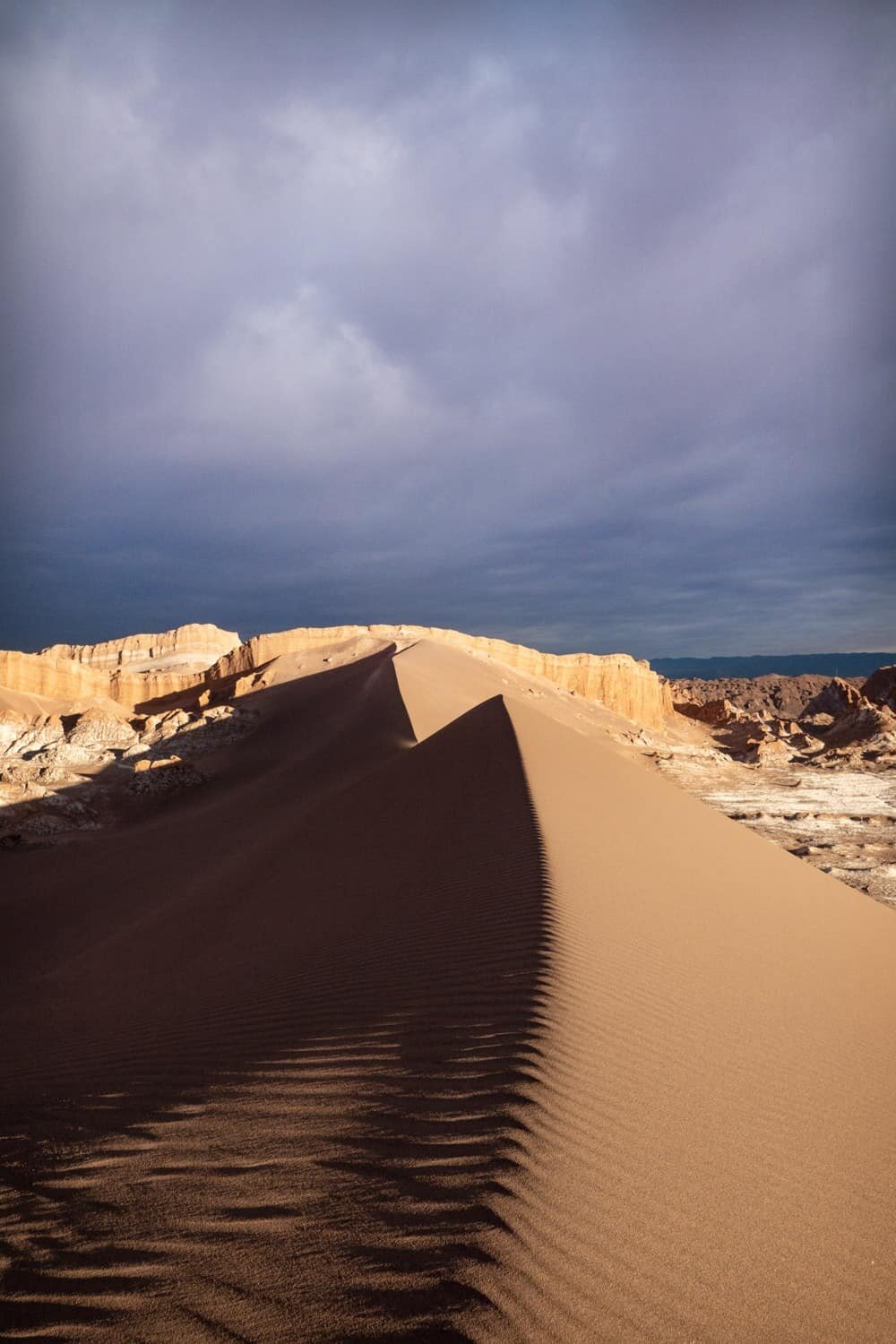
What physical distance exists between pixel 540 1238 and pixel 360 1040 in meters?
1.73

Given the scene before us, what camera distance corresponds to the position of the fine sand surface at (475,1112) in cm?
204

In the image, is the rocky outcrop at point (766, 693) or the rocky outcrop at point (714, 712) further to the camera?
the rocky outcrop at point (766, 693)

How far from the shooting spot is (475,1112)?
2777 millimetres

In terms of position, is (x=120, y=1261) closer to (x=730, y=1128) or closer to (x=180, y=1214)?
(x=180, y=1214)

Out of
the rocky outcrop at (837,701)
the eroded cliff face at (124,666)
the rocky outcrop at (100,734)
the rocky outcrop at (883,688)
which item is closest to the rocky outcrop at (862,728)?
the rocky outcrop at (837,701)

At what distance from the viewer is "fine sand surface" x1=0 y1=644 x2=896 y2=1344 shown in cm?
204

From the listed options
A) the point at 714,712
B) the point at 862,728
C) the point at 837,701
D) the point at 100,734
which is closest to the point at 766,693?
the point at 714,712

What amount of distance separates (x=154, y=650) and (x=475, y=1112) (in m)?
66.2

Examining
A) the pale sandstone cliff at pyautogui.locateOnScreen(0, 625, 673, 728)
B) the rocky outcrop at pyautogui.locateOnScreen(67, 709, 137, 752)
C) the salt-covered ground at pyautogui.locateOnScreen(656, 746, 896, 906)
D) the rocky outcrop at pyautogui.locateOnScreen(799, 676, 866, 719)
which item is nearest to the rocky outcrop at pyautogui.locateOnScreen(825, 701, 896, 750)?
the salt-covered ground at pyautogui.locateOnScreen(656, 746, 896, 906)

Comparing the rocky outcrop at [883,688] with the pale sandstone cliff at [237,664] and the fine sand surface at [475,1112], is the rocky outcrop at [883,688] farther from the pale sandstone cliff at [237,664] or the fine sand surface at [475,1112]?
the fine sand surface at [475,1112]

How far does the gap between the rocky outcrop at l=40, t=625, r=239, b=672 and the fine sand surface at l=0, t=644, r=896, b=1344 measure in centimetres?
5712

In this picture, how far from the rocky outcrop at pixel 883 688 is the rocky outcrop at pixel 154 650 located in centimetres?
5119

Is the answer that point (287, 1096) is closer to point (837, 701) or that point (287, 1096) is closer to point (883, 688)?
point (883, 688)

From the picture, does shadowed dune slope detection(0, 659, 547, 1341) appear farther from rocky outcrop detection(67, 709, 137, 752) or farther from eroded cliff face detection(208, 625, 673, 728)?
eroded cliff face detection(208, 625, 673, 728)
